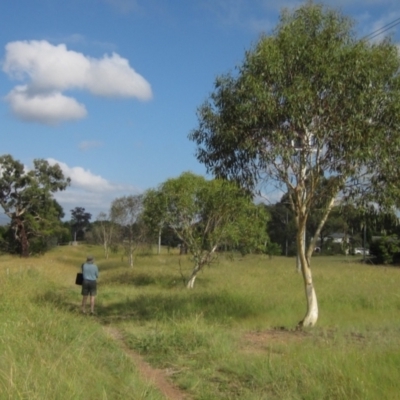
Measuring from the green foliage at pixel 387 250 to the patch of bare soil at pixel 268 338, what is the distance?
34622 millimetres

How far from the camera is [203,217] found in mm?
25734

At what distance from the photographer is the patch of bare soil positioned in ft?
34.5

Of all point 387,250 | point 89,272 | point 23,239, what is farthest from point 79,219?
point 89,272

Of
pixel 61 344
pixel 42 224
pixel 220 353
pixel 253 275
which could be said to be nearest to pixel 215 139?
pixel 220 353

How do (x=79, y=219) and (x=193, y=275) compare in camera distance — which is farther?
(x=79, y=219)

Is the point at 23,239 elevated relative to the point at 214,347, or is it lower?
elevated

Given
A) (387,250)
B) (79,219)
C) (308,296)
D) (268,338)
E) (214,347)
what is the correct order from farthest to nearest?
(79,219), (387,250), (308,296), (268,338), (214,347)

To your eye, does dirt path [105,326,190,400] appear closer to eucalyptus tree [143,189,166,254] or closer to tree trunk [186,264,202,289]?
tree trunk [186,264,202,289]

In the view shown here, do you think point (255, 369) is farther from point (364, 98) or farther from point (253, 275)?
point (253, 275)

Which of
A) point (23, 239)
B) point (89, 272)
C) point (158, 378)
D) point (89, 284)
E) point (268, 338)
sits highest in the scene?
point (23, 239)

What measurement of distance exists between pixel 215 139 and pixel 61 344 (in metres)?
5.84

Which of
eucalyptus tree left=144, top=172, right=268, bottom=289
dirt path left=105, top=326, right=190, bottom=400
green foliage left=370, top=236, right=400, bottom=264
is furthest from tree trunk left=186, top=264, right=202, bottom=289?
green foliage left=370, top=236, right=400, bottom=264

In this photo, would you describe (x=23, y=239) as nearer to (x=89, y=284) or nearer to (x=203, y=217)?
(x=203, y=217)

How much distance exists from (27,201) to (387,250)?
32.4 meters
